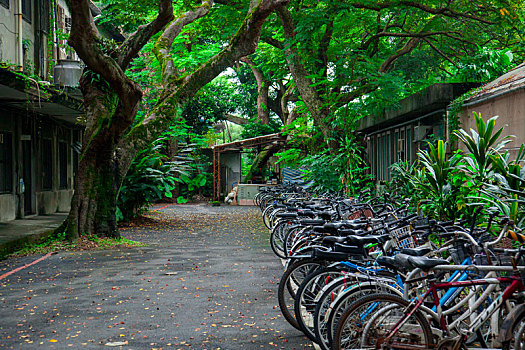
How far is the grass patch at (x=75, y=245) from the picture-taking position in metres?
11.0

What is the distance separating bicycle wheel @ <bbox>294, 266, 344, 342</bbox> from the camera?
500 cm

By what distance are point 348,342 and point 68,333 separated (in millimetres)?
2929

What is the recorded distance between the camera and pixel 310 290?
5090 mm

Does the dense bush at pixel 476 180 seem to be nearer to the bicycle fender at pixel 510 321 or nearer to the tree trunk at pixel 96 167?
the bicycle fender at pixel 510 321

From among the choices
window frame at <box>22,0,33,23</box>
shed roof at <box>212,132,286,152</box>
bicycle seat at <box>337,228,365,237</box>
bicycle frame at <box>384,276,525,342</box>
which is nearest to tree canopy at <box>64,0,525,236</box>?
window frame at <box>22,0,33,23</box>

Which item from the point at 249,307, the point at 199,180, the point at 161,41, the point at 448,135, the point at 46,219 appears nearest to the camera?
the point at 249,307

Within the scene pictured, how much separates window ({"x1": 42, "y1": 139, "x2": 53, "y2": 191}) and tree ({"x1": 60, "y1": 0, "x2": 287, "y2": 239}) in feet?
25.0

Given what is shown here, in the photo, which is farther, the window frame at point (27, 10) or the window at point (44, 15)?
the window at point (44, 15)

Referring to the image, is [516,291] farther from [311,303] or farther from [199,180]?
[199,180]

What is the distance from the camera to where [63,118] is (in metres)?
19.8

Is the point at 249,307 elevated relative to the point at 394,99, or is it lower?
lower

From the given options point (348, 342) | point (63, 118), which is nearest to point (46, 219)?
point (63, 118)

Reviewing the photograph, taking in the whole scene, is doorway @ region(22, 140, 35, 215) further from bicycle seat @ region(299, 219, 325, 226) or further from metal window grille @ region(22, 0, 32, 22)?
bicycle seat @ region(299, 219, 325, 226)

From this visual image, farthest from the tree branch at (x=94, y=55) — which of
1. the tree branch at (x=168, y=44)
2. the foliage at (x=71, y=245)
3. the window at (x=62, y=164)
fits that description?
the window at (x=62, y=164)
